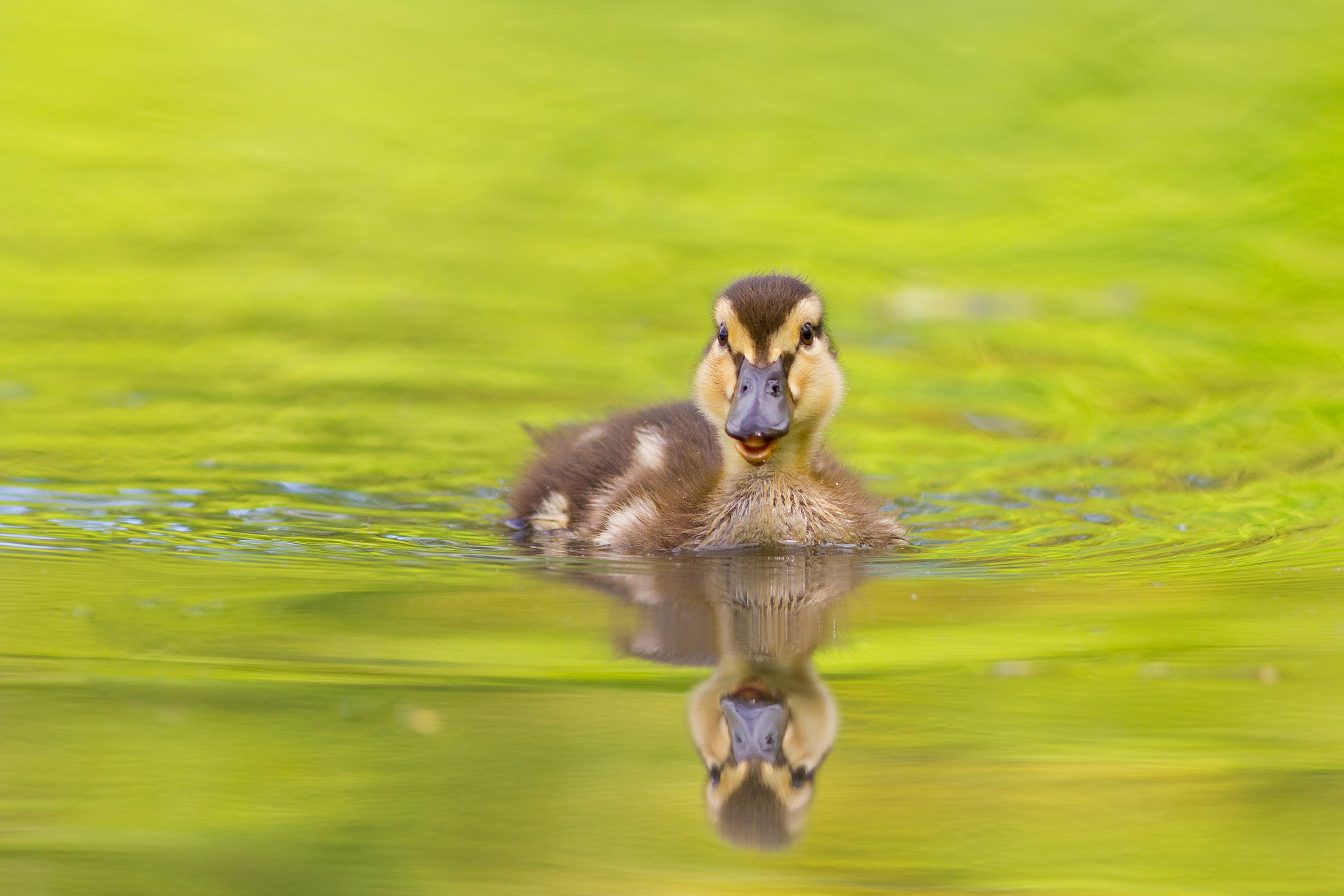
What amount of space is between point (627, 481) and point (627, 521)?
0.25 m

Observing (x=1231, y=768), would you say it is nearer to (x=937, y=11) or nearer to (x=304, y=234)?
(x=304, y=234)

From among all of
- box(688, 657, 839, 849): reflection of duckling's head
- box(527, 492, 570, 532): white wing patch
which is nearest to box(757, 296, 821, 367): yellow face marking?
box(527, 492, 570, 532): white wing patch

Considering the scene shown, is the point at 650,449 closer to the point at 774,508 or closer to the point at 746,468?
the point at 746,468

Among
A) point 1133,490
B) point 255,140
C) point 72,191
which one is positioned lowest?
point 1133,490

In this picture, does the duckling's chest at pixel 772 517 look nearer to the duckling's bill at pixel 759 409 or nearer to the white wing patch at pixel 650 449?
the duckling's bill at pixel 759 409

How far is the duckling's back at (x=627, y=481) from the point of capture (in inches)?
222

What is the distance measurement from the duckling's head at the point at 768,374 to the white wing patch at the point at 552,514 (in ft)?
1.77

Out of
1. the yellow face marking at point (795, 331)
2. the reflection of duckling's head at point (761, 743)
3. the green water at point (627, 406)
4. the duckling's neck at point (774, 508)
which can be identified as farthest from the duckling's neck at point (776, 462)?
the reflection of duckling's head at point (761, 743)

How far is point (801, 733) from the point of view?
11.5 feet

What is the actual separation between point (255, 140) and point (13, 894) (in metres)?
9.34

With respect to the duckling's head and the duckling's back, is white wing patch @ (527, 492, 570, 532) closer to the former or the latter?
the duckling's back

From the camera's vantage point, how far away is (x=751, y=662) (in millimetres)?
4070

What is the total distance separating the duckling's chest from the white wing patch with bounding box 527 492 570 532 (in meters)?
0.55

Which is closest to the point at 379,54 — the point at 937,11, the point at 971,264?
the point at 937,11
